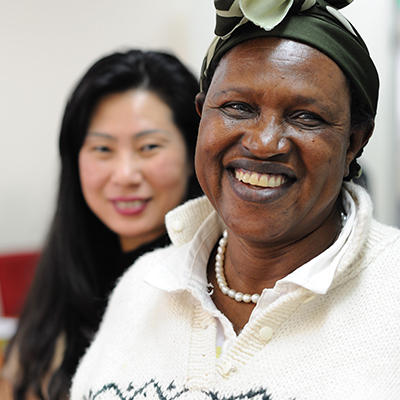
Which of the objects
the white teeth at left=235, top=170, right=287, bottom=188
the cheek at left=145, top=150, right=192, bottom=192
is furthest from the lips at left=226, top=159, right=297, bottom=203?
the cheek at left=145, top=150, right=192, bottom=192

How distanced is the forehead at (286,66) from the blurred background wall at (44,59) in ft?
7.13

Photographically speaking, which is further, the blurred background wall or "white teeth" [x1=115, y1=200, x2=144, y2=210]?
the blurred background wall

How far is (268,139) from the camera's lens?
3.06ft

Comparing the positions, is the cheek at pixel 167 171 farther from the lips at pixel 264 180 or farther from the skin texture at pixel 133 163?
the lips at pixel 264 180

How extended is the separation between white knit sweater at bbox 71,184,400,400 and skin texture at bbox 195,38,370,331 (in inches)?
4.8

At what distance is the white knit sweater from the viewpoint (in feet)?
3.03

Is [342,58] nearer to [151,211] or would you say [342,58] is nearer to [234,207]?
[234,207]

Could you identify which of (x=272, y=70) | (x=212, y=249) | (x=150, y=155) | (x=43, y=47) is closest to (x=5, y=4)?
(x=43, y=47)

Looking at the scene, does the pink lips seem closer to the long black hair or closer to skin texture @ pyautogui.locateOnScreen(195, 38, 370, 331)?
the long black hair

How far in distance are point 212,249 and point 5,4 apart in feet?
7.86

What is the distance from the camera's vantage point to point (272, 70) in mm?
950

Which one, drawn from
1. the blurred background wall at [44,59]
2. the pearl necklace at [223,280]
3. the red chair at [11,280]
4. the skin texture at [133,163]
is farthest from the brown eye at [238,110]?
the blurred background wall at [44,59]

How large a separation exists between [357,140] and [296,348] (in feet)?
1.36

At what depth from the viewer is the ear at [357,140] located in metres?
1.03
